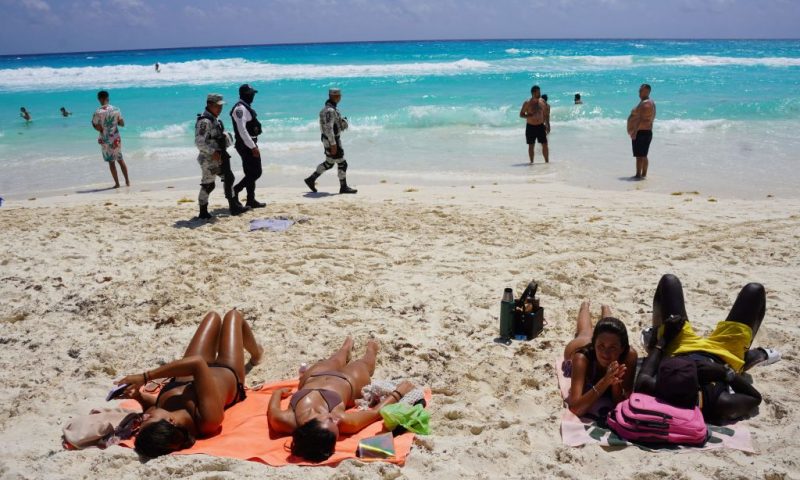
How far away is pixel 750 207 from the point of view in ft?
27.2

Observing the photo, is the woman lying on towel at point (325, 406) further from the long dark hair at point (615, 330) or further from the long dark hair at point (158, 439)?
the long dark hair at point (615, 330)

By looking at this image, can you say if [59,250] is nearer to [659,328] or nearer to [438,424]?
[438,424]

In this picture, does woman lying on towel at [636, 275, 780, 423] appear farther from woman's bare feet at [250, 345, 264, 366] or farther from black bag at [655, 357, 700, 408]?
woman's bare feet at [250, 345, 264, 366]

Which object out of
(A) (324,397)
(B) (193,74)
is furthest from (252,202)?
(B) (193,74)

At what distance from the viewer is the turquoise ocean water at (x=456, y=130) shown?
11648mm

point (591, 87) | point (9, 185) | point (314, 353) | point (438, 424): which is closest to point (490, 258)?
point (314, 353)

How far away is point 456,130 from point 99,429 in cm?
1473

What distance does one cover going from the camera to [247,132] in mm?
8227

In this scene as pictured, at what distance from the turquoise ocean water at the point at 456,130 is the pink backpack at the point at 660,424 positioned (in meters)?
7.07

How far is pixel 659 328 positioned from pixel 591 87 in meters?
23.7

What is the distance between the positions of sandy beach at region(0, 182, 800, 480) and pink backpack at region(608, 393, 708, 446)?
0.11 m

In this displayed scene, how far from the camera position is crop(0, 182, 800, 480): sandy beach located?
3.55 meters

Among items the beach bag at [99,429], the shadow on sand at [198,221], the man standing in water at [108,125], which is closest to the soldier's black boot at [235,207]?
the shadow on sand at [198,221]

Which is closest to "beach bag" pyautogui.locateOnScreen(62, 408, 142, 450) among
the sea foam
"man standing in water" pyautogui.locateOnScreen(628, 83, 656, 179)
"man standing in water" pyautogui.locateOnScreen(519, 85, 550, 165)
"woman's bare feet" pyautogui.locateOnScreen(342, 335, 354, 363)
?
"woman's bare feet" pyautogui.locateOnScreen(342, 335, 354, 363)
